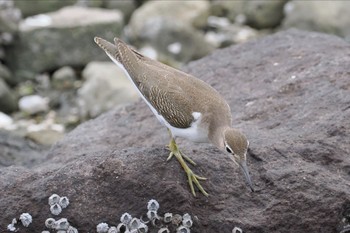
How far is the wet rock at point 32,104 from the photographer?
1234 cm

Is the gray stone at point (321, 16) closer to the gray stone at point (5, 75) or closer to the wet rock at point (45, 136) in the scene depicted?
the gray stone at point (5, 75)

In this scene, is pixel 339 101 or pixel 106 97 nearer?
pixel 339 101

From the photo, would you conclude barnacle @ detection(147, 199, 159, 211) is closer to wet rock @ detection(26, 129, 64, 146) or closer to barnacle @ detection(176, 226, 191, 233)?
barnacle @ detection(176, 226, 191, 233)

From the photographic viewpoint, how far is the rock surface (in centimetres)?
482

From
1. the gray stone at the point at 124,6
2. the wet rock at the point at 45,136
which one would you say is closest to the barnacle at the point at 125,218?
the wet rock at the point at 45,136

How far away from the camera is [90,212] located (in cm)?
478

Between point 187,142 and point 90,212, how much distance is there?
1489 mm

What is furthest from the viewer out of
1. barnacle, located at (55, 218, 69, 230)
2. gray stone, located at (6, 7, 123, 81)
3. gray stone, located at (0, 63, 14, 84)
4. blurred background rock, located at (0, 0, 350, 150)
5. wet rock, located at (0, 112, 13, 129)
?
gray stone, located at (6, 7, 123, 81)

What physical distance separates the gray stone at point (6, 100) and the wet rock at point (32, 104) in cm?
16

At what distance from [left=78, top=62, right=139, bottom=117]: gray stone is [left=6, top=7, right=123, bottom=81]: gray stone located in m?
1.68

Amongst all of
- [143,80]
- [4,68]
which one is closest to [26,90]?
[4,68]

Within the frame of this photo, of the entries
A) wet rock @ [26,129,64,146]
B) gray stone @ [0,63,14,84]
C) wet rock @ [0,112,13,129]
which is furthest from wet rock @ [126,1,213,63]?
wet rock @ [26,129,64,146]

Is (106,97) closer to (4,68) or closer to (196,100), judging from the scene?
(4,68)

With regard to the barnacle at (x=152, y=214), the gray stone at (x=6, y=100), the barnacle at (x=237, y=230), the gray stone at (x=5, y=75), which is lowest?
the barnacle at (x=237, y=230)
